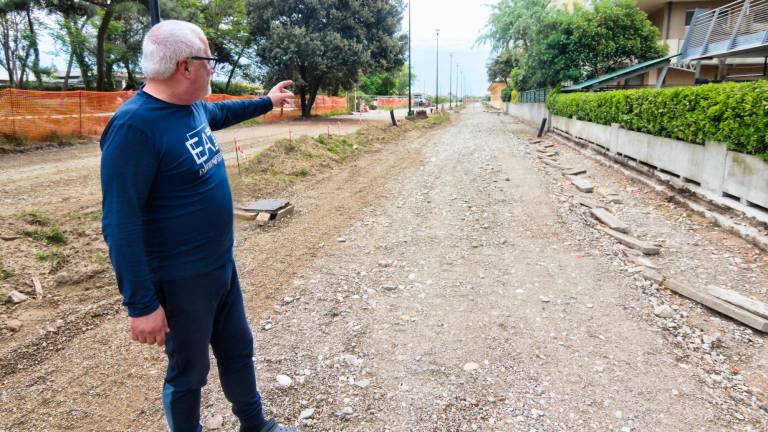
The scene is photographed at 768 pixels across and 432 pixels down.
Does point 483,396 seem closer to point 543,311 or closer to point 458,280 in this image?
point 543,311

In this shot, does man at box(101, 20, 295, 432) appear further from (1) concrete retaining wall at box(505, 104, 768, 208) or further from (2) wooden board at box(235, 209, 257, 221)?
(1) concrete retaining wall at box(505, 104, 768, 208)

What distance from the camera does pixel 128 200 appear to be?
173cm

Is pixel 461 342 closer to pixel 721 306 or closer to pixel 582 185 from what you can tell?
pixel 721 306

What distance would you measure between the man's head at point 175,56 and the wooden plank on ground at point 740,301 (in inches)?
180

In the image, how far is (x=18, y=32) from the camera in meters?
29.4

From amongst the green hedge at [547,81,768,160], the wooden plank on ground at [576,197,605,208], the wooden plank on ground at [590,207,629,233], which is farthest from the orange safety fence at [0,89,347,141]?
the green hedge at [547,81,768,160]

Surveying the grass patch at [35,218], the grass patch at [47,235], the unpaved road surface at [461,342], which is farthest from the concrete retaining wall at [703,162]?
the grass patch at [35,218]

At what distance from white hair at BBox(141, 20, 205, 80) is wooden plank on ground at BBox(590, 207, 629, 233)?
612 cm

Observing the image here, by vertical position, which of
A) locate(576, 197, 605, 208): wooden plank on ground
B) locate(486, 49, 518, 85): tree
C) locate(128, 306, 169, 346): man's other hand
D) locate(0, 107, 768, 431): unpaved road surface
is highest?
locate(486, 49, 518, 85): tree

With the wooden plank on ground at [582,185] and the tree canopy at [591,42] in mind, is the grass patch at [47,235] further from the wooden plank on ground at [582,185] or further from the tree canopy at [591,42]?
the tree canopy at [591,42]

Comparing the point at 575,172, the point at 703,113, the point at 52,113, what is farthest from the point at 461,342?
the point at 52,113

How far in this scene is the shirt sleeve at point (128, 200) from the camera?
1718 millimetres

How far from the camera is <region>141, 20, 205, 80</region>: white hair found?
1.84 meters

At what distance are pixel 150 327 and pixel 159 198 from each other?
0.50 meters
